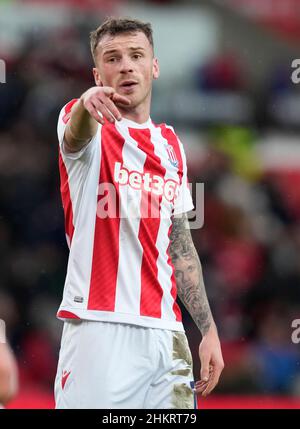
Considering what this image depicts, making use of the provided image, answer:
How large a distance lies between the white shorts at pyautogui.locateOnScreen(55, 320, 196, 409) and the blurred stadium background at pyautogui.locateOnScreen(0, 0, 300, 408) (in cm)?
283

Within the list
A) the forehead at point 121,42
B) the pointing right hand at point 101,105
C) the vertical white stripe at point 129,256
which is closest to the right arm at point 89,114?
the pointing right hand at point 101,105

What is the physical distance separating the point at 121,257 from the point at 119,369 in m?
0.43

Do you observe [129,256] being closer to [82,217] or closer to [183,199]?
[82,217]

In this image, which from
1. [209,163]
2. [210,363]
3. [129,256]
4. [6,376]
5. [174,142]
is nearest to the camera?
[6,376]

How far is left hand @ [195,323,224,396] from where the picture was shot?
3686 millimetres

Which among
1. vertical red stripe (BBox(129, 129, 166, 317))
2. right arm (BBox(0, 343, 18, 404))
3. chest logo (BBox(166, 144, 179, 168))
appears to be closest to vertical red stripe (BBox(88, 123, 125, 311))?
vertical red stripe (BBox(129, 129, 166, 317))

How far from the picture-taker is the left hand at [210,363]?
369 centimetres

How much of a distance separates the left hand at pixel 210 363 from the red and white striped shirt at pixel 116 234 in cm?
22

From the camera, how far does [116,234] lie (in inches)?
138

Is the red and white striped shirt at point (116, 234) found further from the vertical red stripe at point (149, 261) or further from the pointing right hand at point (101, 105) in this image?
the pointing right hand at point (101, 105)

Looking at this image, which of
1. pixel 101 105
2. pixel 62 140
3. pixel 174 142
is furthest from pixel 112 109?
pixel 174 142
